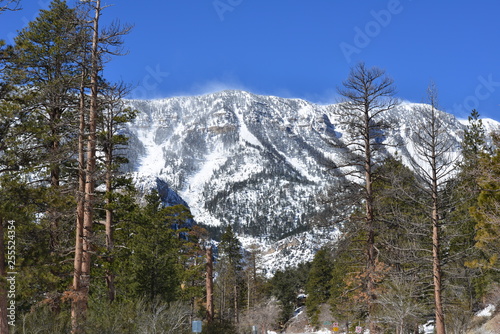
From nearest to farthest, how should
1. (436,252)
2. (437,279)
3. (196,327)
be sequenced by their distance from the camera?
1. (437,279)
2. (436,252)
3. (196,327)

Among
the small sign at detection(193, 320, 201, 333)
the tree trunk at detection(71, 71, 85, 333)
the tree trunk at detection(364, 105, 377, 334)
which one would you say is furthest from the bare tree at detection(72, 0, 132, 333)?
the tree trunk at detection(364, 105, 377, 334)

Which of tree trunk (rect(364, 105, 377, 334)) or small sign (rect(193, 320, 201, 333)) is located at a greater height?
tree trunk (rect(364, 105, 377, 334))

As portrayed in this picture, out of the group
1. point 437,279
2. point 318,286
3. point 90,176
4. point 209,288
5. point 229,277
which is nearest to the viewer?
Answer: point 90,176

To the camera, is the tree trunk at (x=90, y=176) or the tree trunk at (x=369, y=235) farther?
the tree trunk at (x=369, y=235)

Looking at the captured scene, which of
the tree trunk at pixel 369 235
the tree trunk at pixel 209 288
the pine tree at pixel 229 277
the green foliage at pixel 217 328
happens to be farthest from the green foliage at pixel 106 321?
the pine tree at pixel 229 277

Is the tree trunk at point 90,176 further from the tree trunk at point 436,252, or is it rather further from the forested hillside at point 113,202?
the tree trunk at point 436,252

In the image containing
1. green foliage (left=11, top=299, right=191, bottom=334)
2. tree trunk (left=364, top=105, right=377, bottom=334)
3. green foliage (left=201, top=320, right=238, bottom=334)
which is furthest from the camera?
green foliage (left=201, top=320, right=238, bottom=334)

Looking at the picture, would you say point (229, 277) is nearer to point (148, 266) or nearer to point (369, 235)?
point (148, 266)

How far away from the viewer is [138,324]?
14.9m

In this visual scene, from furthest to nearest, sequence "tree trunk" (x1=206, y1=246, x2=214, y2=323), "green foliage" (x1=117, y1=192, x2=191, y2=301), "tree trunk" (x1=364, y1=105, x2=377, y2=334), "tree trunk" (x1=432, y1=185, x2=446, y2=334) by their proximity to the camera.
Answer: "tree trunk" (x1=206, y1=246, x2=214, y2=323)
"green foliage" (x1=117, y1=192, x2=191, y2=301)
"tree trunk" (x1=364, y1=105, x2=377, y2=334)
"tree trunk" (x1=432, y1=185, x2=446, y2=334)

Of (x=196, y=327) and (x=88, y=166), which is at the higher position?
(x=88, y=166)

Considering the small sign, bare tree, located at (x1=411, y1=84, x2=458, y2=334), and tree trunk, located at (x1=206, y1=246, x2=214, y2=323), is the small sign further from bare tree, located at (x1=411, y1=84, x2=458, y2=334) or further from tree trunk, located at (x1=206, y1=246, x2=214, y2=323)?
tree trunk, located at (x1=206, y1=246, x2=214, y2=323)

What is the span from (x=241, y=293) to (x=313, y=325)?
34.3 feet

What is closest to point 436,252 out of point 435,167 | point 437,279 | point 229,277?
point 437,279
